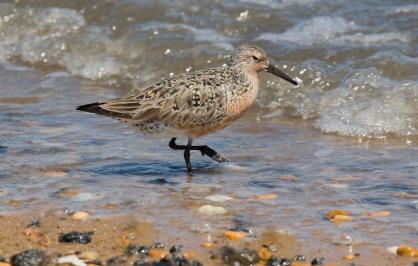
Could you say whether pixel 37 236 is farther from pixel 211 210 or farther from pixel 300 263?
pixel 300 263

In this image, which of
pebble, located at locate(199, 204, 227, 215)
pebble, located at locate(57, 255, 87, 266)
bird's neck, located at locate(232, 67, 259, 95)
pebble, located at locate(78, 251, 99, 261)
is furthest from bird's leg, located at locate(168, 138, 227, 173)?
pebble, located at locate(57, 255, 87, 266)

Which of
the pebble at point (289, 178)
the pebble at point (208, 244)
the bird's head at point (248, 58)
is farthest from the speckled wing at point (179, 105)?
the pebble at point (208, 244)

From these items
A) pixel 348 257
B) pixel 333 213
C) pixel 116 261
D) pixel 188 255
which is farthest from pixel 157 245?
pixel 333 213

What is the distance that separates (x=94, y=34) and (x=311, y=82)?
389 cm

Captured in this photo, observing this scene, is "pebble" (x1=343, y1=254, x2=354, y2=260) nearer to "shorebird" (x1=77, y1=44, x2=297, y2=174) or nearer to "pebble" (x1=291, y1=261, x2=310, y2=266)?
"pebble" (x1=291, y1=261, x2=310, y2=266)

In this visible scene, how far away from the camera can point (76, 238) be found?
621 cm

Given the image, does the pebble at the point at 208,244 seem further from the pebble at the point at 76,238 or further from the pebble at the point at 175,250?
the pebble at the point at 76,238

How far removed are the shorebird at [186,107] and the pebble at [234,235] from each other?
6.55 ft

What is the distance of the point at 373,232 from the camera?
6508mm

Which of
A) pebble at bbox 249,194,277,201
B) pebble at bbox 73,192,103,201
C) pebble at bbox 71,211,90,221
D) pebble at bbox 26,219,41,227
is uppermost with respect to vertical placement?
pebble at bbox 249,194,277,201

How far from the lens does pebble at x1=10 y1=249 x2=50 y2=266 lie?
5.78 m

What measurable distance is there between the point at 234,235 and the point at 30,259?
1.39 m

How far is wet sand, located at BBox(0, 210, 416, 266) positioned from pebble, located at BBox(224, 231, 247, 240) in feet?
0.12

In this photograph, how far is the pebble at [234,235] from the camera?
6.31 m
